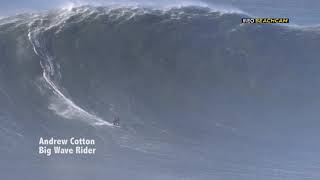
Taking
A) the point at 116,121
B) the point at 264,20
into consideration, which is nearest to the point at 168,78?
the point at 116,121

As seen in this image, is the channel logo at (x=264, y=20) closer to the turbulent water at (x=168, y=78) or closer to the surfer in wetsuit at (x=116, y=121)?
the turbulent water at (x=168, y=78)

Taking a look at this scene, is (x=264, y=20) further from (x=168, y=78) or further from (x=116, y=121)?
(x=116, y=121)

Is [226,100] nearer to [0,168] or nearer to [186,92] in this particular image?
[186,92]

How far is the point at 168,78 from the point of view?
1438 centimetres

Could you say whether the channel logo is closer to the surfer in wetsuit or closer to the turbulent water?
the turbulent water

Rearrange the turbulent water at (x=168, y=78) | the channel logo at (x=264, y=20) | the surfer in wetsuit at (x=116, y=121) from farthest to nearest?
1. the surfer in wetsuit at (x=116, y=121)
2. the turbulent water at (x=168, y=78)
3. the channel logo at (x=264, y=20)

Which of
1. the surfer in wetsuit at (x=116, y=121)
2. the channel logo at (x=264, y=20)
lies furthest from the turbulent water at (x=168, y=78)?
the channel logo at (x=264, y=20)

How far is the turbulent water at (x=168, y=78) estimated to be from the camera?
44.1 ft

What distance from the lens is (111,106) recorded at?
48.1 ft

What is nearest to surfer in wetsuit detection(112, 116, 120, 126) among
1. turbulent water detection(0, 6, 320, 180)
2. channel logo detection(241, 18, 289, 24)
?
turbulent water detection(0, 6, 320, 180)

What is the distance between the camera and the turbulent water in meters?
13.4

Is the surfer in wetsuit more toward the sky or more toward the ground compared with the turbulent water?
more toward the ground

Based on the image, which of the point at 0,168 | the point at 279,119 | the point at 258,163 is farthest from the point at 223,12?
the point at 0,168

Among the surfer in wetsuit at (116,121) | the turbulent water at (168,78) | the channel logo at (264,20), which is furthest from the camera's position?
the surfer in wetsuit at (116,121)
